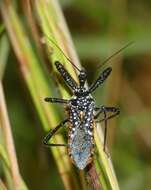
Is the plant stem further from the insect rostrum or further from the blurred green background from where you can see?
the blurred green background

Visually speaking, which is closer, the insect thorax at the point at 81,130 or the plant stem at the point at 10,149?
the plant stem at the point at 10,149

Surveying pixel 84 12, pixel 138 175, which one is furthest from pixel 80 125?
pixel 84 12

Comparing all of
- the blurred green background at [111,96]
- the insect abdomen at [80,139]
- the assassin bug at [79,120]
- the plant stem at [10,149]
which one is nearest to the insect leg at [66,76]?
the assassin bug at [79,120]

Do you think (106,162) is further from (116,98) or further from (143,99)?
(143,99)

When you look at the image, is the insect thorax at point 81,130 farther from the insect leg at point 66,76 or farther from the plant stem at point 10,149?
the plant stem at point 10,149

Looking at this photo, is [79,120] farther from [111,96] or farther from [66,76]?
[111,96]

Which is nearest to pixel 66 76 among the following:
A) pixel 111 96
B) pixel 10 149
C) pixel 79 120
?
pixel 79 120
